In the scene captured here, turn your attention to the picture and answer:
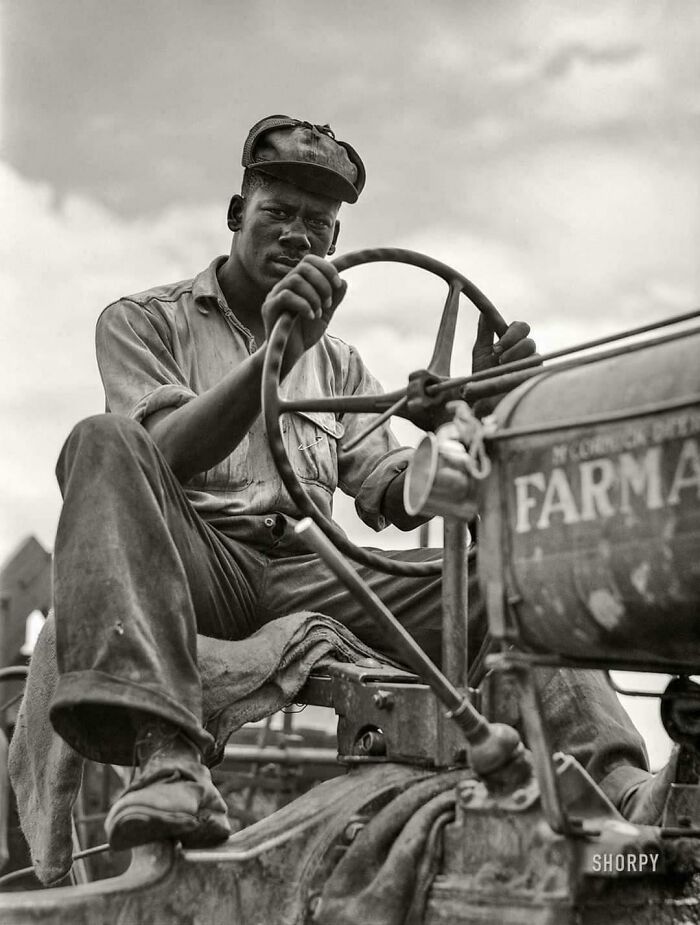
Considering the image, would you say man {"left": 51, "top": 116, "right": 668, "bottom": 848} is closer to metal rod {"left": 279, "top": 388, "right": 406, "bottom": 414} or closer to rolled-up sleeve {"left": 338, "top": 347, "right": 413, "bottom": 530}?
rolled-up sleeve {"left": 338, "top": 347, "right": 413, "bottom": 530}

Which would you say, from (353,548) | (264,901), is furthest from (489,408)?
(264,901)

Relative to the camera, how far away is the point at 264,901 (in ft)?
7.15

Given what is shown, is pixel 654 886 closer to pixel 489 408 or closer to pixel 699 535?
pixel 699 535

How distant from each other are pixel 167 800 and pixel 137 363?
110 centimetres

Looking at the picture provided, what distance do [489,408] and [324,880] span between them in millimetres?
908

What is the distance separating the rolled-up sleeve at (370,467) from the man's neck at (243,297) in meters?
0.27

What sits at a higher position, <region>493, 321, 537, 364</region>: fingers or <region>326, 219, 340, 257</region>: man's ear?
<region>326, 219, 340, 257</region>: man's ear

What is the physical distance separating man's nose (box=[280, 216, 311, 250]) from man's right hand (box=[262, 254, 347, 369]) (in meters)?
0.68

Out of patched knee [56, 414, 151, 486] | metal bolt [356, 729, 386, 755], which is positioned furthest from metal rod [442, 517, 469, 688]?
patched knee [56, 414, 151, 486]

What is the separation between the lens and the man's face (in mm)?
3023

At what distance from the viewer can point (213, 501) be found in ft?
9.32

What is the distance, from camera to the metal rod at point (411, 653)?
1963 mm

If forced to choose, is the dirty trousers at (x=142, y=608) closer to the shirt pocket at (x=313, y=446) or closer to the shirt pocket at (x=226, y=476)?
the shirt pocket at (x=226, y=476)

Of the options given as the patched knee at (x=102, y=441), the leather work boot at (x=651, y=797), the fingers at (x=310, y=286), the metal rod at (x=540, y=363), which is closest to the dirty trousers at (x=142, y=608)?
the patched knee at (x=102, y=441)
